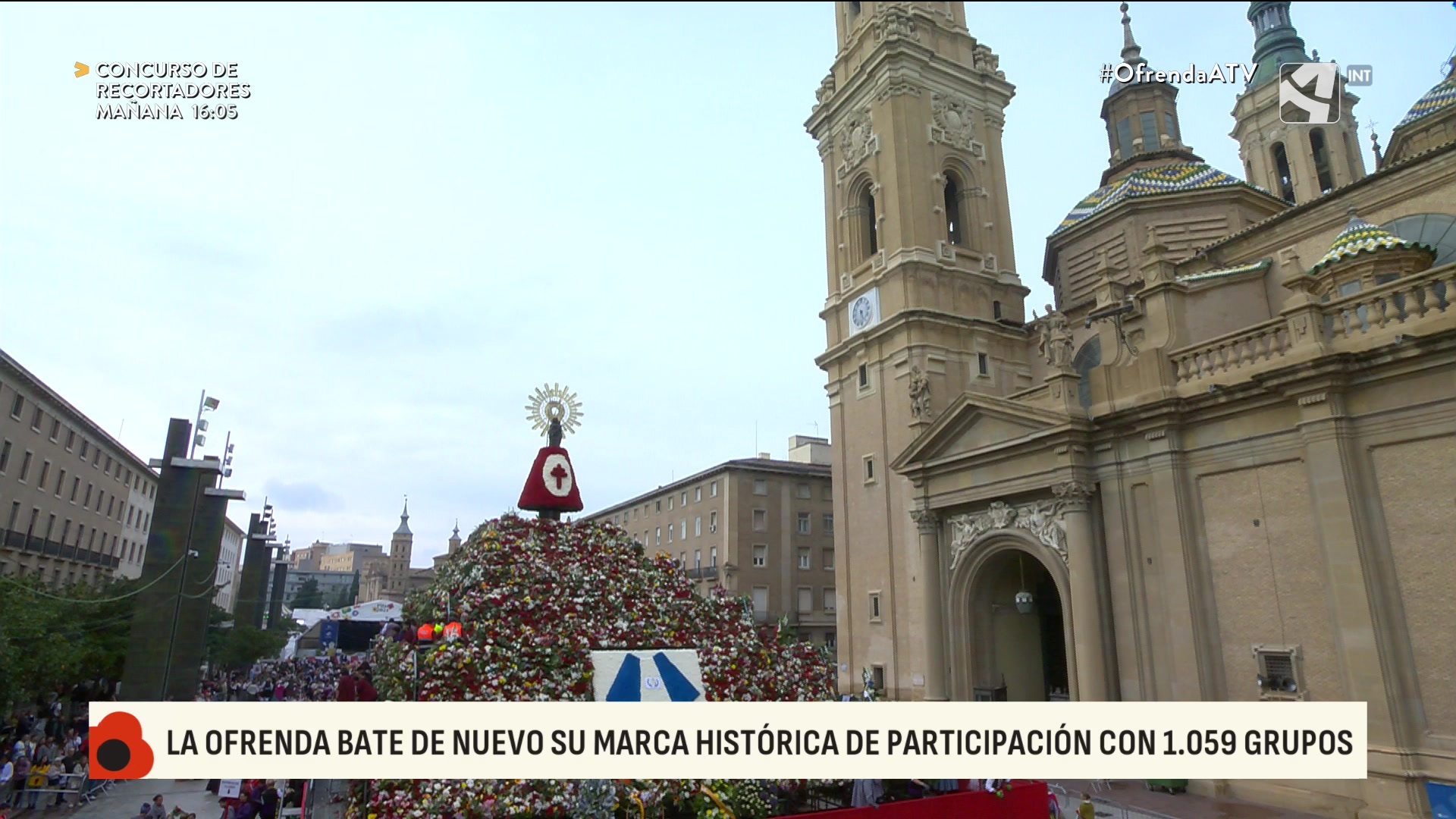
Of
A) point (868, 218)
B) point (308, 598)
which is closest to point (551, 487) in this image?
point (868, 218)

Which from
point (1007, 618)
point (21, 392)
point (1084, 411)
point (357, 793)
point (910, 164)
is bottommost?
point (357, 793)

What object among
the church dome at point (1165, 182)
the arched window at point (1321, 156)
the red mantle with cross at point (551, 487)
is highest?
the arched window at point (1321, 156)

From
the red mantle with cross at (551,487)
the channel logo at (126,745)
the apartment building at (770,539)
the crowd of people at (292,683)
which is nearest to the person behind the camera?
the channel logo at (126,745)

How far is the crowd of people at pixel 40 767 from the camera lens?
16016mm

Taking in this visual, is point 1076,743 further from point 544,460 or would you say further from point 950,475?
point 950,475

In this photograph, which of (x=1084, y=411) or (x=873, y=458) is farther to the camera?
(x=873, y=458)

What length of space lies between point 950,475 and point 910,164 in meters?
12.8

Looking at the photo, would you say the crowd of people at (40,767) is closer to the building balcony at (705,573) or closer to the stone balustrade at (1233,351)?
the stone balustrade at (1233,351)

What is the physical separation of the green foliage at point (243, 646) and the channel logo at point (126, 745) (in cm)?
3719

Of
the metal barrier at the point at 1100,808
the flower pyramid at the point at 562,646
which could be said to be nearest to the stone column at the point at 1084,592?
the metal barrier at the point at 1100,808

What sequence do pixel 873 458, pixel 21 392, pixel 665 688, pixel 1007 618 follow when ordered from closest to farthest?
pixel 665 688
pixel 1007 618
pixel 873 458
pixel 21 392

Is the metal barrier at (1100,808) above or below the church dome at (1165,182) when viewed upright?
below

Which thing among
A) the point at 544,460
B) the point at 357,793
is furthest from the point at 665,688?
the point at 544,460

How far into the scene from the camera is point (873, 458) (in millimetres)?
28422
